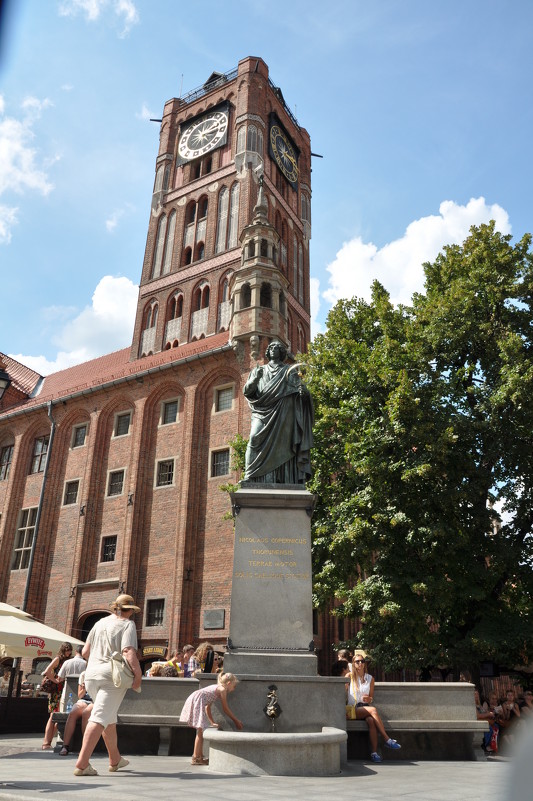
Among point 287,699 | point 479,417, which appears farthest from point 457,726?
point 479,417

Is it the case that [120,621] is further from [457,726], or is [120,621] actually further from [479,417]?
[479,417]

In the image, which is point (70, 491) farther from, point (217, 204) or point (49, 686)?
point (49, 686)

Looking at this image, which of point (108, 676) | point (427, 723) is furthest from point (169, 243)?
point (108, 676)

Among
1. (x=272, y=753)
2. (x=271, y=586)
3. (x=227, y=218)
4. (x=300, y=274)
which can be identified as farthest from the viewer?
(x=300, y=274)

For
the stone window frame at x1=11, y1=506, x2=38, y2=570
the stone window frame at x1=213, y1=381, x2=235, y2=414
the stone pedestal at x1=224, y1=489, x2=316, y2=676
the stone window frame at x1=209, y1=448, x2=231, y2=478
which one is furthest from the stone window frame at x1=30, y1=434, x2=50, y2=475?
the stone pedestal at x1=224, y1=489, x2=316, y2=676

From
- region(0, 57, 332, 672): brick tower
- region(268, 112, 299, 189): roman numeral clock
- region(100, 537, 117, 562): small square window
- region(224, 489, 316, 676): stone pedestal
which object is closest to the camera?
region(224, 489, 316, 676): stone pedestal

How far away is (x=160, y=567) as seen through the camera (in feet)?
82.7

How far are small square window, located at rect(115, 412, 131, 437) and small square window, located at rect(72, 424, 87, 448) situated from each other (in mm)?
1927

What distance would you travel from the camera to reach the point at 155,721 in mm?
8492

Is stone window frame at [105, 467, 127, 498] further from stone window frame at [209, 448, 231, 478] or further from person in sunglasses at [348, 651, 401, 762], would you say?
person in sunglasses at [348, 651, 401, 762]

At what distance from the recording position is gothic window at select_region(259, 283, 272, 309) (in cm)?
2759

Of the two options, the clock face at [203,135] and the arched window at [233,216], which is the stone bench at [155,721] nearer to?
the arched window at [233,216]

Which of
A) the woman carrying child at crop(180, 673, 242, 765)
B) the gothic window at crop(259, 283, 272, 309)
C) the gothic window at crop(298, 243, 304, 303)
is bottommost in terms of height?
the woman carrying child at crop(180, 673, 242, 765)

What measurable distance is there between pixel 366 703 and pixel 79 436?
24.9 metres
